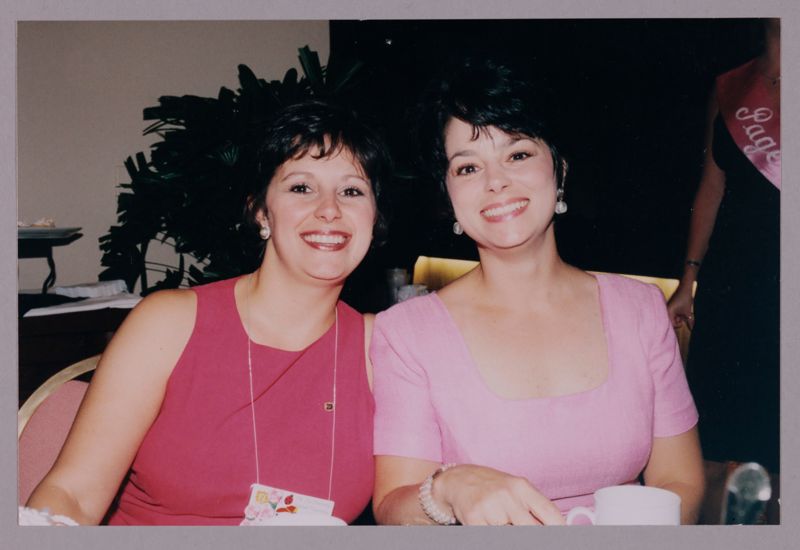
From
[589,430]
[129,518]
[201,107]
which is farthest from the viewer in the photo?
[201,107]

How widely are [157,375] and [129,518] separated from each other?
0.34m

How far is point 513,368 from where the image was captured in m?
1.48

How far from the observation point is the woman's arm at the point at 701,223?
1.59 meters

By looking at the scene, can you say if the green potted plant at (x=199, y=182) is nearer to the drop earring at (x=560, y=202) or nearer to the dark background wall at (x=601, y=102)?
the dark background wall at (x=601, y=102)

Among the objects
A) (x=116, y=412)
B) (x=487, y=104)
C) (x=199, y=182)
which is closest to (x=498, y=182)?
(x=487, y=104)

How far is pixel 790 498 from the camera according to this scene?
1500 mm

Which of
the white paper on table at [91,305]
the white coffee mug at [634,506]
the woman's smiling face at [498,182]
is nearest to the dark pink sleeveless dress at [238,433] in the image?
the white paper on table at [91,305]

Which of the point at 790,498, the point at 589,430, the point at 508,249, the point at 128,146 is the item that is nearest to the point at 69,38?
the point at 128,146

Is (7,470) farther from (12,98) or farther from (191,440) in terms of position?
(12,98)

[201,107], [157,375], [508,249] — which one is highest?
[201,107]

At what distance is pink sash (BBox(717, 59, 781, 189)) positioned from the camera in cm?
151

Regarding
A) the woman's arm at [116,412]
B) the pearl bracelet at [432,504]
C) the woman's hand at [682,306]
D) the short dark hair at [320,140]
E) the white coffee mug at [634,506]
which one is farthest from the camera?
the woman's hand at [682,306]

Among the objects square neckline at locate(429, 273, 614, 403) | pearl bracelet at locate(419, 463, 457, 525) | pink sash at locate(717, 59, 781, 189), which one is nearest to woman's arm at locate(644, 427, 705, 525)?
square neckline at locate(429, 273, 614, 403)

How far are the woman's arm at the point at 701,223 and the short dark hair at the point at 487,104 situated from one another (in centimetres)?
38
